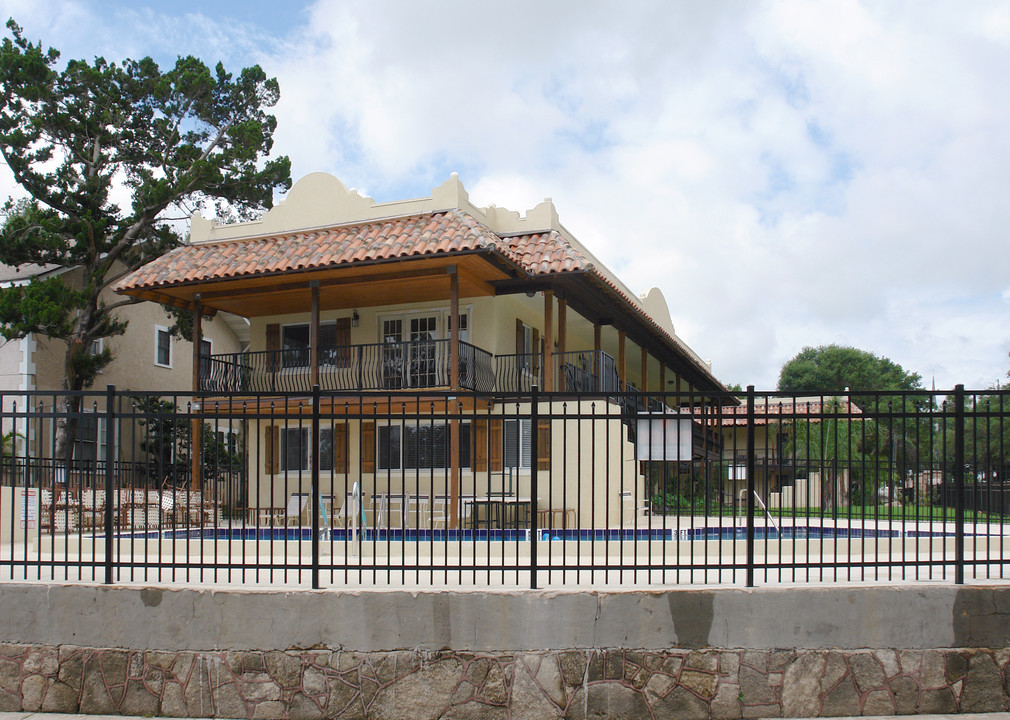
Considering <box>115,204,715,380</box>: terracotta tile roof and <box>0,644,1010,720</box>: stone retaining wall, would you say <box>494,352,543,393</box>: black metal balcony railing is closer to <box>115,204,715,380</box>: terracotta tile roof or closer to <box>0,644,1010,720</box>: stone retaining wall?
<box>115,204,715,380</box>: terracotta tile roof

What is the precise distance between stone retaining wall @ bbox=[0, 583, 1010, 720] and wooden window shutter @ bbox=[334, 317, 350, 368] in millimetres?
14554

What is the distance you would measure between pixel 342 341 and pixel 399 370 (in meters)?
2.48

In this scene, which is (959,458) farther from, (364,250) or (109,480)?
(364,250)

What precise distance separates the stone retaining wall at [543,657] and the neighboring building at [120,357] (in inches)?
658

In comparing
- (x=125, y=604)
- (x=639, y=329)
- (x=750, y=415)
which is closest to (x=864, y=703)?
(x=750, y=415)

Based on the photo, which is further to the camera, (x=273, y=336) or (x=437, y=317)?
(x=273, y=336)

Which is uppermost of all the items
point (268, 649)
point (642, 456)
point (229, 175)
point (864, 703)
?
point (229, 175)

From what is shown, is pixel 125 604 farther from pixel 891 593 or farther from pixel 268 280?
pixel 268 280

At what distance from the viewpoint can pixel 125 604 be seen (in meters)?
6.86

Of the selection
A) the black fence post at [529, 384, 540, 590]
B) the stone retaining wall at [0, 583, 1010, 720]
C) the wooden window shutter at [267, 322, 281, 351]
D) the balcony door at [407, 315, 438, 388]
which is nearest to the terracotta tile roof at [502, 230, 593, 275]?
the balcony door at [407, 315, 438, 388]

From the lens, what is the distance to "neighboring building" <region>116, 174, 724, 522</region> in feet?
60.5

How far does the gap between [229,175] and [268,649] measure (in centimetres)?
2359

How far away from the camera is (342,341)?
2184cm

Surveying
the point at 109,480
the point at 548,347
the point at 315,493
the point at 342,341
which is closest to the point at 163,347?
the point at 342,341
